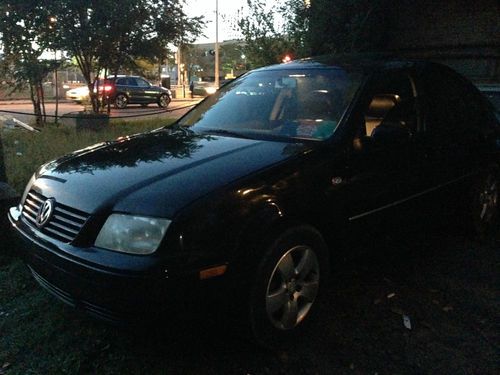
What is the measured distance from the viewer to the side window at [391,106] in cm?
318

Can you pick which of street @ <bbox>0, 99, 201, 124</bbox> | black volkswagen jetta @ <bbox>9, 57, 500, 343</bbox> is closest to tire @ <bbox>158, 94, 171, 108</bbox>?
street @ <bbox>0, 99, 201, 124</bbox>

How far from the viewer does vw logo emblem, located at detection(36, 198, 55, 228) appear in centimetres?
255

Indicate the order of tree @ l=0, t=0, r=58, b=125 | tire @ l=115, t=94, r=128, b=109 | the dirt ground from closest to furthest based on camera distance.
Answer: the dirt ground < tree @ l=0, t=0, r=58, b=125 < tire @ l=115, t=94, r=128, b=109

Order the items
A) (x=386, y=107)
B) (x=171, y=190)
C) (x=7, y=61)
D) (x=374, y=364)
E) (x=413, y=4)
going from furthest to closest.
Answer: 1. (x=7, y=61)
2. (x=413, y=4)
3. (x=386, y=107)
4. (x=374, y=364)
5. (x=171, y=190)

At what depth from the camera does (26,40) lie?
10.8m

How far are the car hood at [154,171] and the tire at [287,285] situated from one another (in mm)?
437

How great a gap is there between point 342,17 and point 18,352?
7517 mm

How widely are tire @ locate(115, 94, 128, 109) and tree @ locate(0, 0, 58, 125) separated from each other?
13611 millimetres

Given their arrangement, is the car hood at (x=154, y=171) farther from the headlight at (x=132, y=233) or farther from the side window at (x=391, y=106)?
the side window at (x=391, y=106)

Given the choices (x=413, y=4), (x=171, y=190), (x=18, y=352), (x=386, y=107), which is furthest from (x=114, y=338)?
(x=413, y=4)

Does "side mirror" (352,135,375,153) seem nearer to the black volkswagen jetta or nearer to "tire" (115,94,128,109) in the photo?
the black volkswagen jetta

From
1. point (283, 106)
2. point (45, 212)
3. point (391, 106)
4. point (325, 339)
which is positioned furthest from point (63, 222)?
point (391, 106)

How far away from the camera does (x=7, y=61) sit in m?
Result: 11.3

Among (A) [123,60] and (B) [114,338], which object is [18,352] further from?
(A) [123,60]
